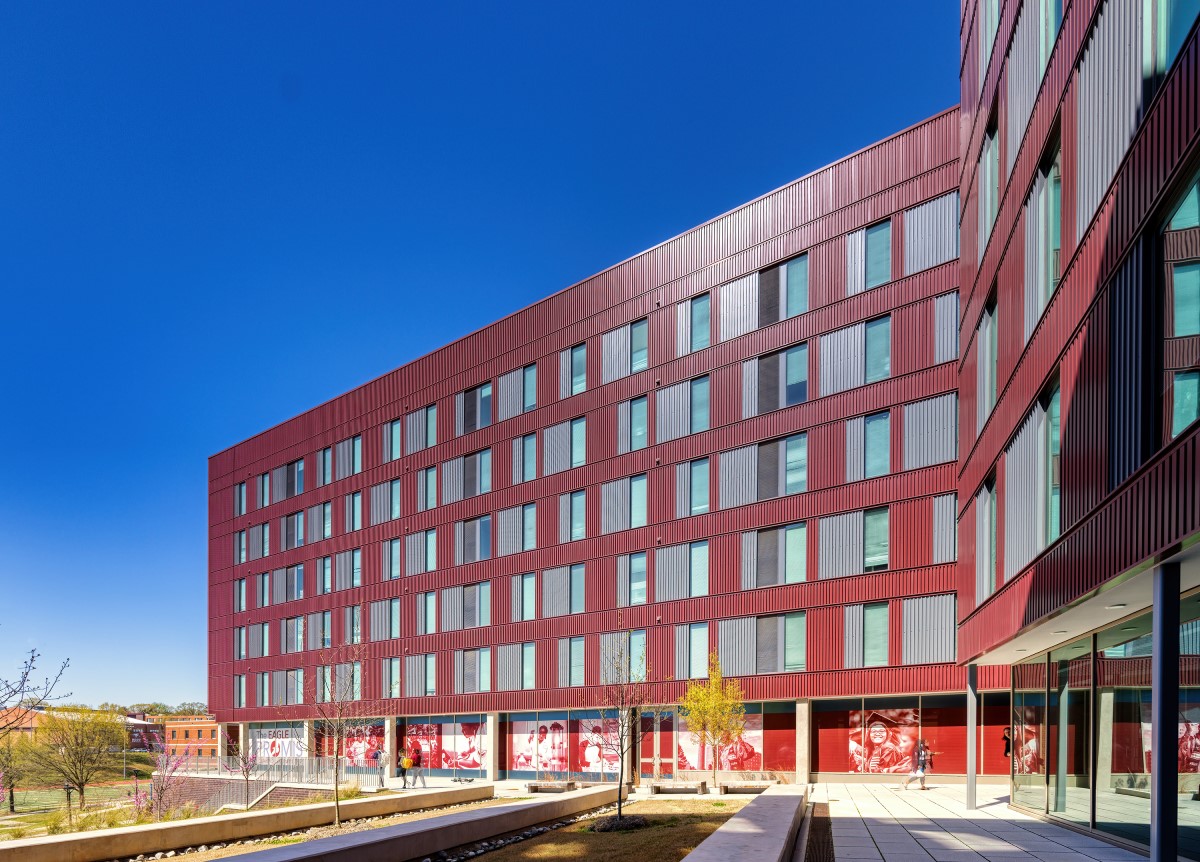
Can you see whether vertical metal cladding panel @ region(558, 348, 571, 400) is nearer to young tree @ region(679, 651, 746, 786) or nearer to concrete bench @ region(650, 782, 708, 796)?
young tree @ region(679, 651, 746, 786)

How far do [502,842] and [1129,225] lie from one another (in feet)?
46.2

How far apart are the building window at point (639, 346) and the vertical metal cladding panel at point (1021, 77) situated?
24.2 metres

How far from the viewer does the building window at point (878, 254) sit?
36656mm

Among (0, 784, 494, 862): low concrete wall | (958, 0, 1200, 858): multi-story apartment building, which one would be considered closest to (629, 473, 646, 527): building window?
(0, 784, 494, 862): low concrete wall

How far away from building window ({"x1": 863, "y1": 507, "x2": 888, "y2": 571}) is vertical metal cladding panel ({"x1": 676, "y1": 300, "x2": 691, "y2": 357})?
1072 centimetres

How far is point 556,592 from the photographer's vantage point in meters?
46.8

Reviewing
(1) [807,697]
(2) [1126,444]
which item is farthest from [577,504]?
(2) [1126,444]

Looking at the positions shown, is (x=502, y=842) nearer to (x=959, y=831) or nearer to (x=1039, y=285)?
(x=959, y=831)

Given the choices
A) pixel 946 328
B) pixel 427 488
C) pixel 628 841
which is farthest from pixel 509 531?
pixel 628 841

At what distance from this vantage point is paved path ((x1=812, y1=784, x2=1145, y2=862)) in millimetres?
15039

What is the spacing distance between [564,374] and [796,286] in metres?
12.8

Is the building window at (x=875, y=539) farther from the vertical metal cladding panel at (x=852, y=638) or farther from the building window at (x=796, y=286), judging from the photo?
the building window at (x=796, y=286)

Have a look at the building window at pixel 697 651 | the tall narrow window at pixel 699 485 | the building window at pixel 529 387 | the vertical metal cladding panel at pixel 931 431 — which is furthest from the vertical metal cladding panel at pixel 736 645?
the building window at pixel 529 387

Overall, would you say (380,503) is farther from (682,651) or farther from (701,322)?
(701,322)
